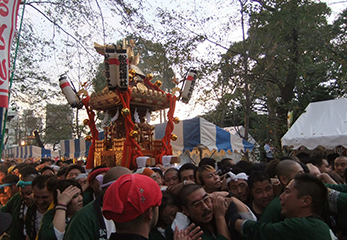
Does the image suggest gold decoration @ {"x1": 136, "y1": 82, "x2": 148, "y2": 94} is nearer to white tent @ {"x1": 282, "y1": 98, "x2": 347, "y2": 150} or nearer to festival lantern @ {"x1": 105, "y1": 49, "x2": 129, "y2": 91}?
festival lantern @ {"x1": 105, "y1": 49, "x2": 129, "y2": 91}

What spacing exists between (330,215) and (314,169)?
1.43 meters

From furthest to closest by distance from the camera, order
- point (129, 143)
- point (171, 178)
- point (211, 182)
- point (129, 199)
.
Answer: point (129, 143) → point (171, 178) → point (211, 182) → point (129, 199)

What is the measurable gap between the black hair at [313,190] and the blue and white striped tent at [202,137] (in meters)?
8.46

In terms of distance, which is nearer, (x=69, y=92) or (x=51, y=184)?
(x=51, y=184)

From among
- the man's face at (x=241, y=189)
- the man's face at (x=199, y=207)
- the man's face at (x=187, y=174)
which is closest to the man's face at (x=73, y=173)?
the man's face at (x=187, y=174)

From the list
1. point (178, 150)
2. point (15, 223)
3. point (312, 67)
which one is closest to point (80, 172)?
point (15, 223)

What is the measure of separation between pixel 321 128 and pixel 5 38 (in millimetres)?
10673

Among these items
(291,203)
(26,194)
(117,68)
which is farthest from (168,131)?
(291,203)

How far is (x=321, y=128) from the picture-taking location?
10.8 meters

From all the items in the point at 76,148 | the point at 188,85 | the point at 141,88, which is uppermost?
the point at 188,85

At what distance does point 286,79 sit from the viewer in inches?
521

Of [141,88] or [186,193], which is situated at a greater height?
[141,88]

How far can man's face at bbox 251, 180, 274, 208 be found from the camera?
10.1 feet

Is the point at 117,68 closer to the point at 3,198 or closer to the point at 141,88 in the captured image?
the point at 141,88
